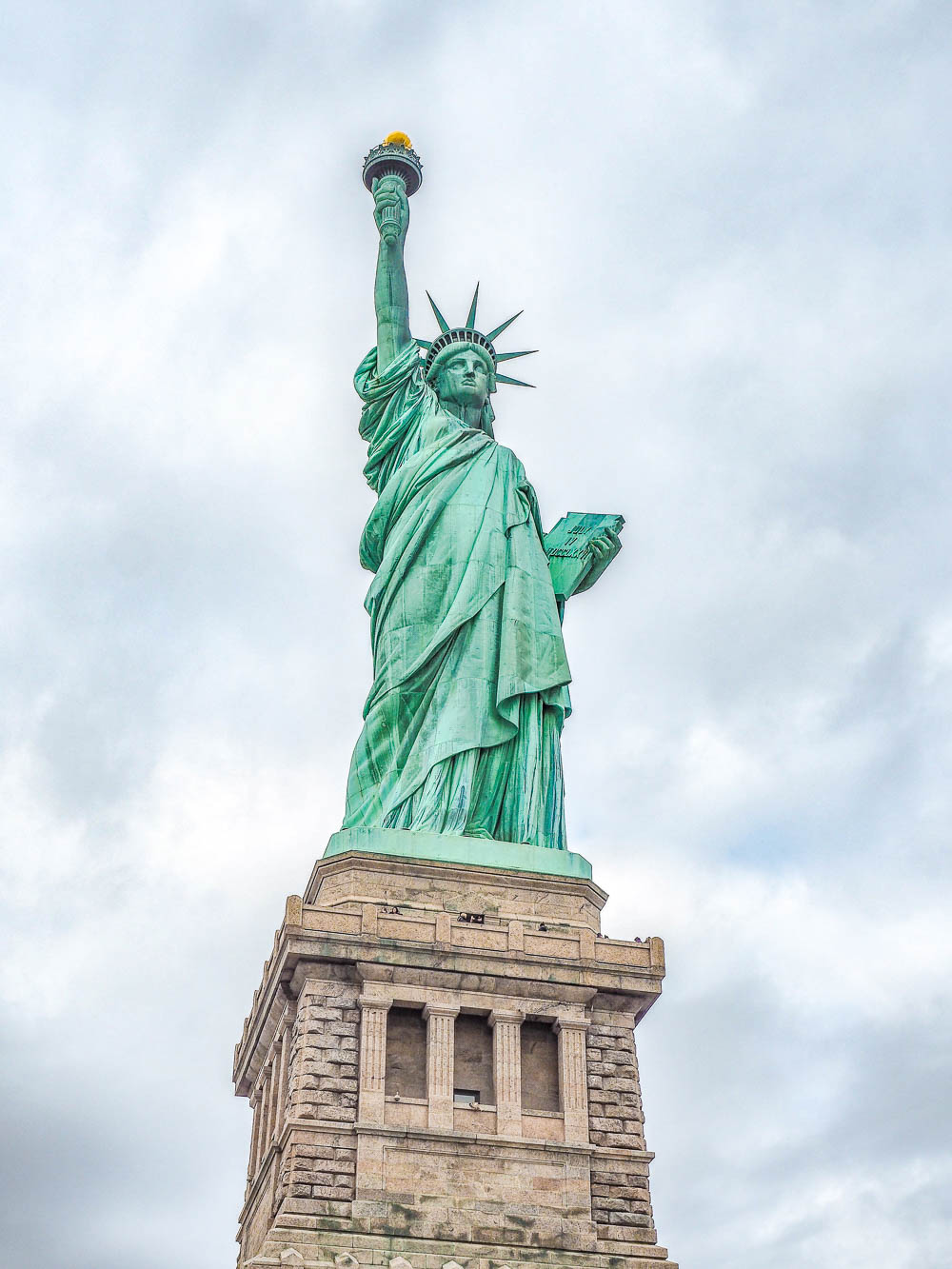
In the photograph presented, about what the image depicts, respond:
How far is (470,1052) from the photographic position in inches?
837

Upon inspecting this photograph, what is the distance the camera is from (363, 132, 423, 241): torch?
31.6 meters

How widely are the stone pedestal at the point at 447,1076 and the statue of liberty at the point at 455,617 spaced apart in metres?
1.43

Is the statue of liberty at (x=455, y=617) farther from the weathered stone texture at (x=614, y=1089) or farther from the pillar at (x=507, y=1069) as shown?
the weathered stone texture at (x=614, y=1089)

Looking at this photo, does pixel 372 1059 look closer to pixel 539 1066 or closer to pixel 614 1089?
pixel 539 1066

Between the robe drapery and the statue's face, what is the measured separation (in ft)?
2.53

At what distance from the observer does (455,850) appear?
910 inches

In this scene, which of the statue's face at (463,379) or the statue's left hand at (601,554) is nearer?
the statue's left hand at (601,554)

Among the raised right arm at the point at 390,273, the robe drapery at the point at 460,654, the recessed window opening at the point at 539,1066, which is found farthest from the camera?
the raised right arm at the point at 390,273

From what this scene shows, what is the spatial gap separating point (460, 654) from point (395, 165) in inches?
422

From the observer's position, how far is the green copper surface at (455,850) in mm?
22938

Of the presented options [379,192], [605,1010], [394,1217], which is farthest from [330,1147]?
[379,192]

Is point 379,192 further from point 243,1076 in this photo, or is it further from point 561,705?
point 243,1076

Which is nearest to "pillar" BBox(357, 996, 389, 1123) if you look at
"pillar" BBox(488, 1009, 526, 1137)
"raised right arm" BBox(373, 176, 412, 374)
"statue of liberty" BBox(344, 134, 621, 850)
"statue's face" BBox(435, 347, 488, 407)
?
"pillar" BBox(488, 1009, 526, 1137)

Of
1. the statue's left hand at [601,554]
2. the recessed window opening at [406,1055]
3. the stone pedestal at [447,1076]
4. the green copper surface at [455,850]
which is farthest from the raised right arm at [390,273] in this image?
the recessed window opening at [406,1055]
